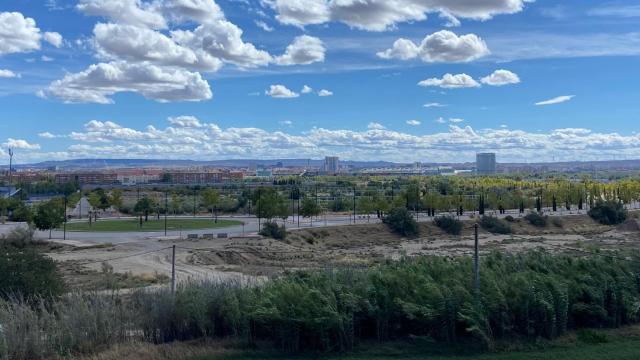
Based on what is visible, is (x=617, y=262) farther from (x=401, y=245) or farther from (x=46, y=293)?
(x=401, y=245)

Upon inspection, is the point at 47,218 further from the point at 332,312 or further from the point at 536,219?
the point at 536,219

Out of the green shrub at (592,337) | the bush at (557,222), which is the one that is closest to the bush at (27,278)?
the green shrub at (592,337)

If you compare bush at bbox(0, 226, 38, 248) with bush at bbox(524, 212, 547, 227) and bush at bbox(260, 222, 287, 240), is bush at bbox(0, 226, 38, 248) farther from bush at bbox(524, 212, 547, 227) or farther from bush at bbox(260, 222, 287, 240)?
bush at bbox(524, 212, 547, 227)

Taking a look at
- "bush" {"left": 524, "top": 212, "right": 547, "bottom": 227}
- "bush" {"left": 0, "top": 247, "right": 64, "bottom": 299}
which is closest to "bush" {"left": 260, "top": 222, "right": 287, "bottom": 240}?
"bush" {"left": 524, "top": 212, "right": 547, "bottom": 227}

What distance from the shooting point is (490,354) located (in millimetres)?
12742

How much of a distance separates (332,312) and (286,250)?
38.4m

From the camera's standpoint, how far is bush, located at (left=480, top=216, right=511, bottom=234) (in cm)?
7388

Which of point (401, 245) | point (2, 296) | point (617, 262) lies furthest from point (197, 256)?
point (617, 262)

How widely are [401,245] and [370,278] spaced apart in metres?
47.2

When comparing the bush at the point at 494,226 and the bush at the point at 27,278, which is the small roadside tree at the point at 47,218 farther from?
the bush at the point at 494,226

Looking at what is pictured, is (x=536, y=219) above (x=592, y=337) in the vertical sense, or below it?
below

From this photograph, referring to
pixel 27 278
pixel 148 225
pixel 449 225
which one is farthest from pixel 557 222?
pixel 27 278

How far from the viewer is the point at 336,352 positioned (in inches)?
509

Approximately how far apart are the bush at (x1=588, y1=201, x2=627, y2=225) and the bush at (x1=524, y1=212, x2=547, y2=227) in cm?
990
